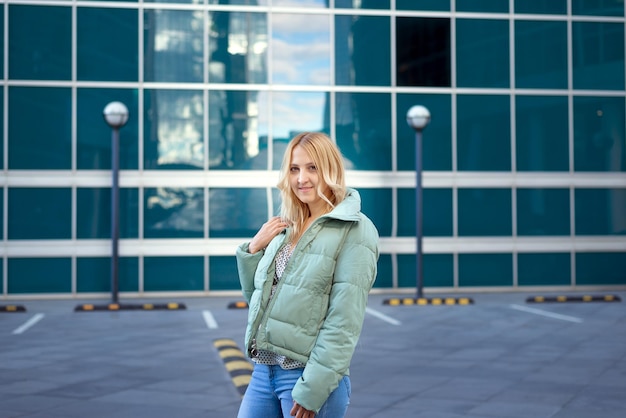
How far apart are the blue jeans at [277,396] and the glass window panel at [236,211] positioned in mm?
16795

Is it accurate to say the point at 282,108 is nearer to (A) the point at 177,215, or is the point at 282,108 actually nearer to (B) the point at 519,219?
(A) the point at 177,215

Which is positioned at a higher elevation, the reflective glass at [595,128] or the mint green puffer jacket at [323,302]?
the reflective glass at [595,128]

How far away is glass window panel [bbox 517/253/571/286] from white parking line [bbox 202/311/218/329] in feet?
26.8

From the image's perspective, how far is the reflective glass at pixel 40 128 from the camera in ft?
65.2

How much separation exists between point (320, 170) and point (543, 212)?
18752mm

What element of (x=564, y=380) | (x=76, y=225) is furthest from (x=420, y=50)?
(x=564, y=380)

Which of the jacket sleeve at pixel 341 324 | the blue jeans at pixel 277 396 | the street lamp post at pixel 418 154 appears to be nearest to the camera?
the jacket sleeve at pixel 341 324

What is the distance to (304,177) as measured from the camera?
368cm

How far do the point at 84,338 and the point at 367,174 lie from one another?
31.2ft

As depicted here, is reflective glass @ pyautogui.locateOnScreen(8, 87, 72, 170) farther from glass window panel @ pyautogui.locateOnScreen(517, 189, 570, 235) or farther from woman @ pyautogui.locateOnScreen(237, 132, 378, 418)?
woman @ pyautogui.locateOnScreen(237, 132, 378, 418)

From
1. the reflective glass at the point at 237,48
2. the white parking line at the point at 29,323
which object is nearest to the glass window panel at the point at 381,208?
the reflective glass at the point at 237,48

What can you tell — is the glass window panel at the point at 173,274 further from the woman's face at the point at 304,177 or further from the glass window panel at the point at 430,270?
the woman's face at the point at 304,177

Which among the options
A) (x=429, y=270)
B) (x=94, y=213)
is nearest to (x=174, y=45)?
(x=94, y=213)

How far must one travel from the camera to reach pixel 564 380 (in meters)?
9.32
